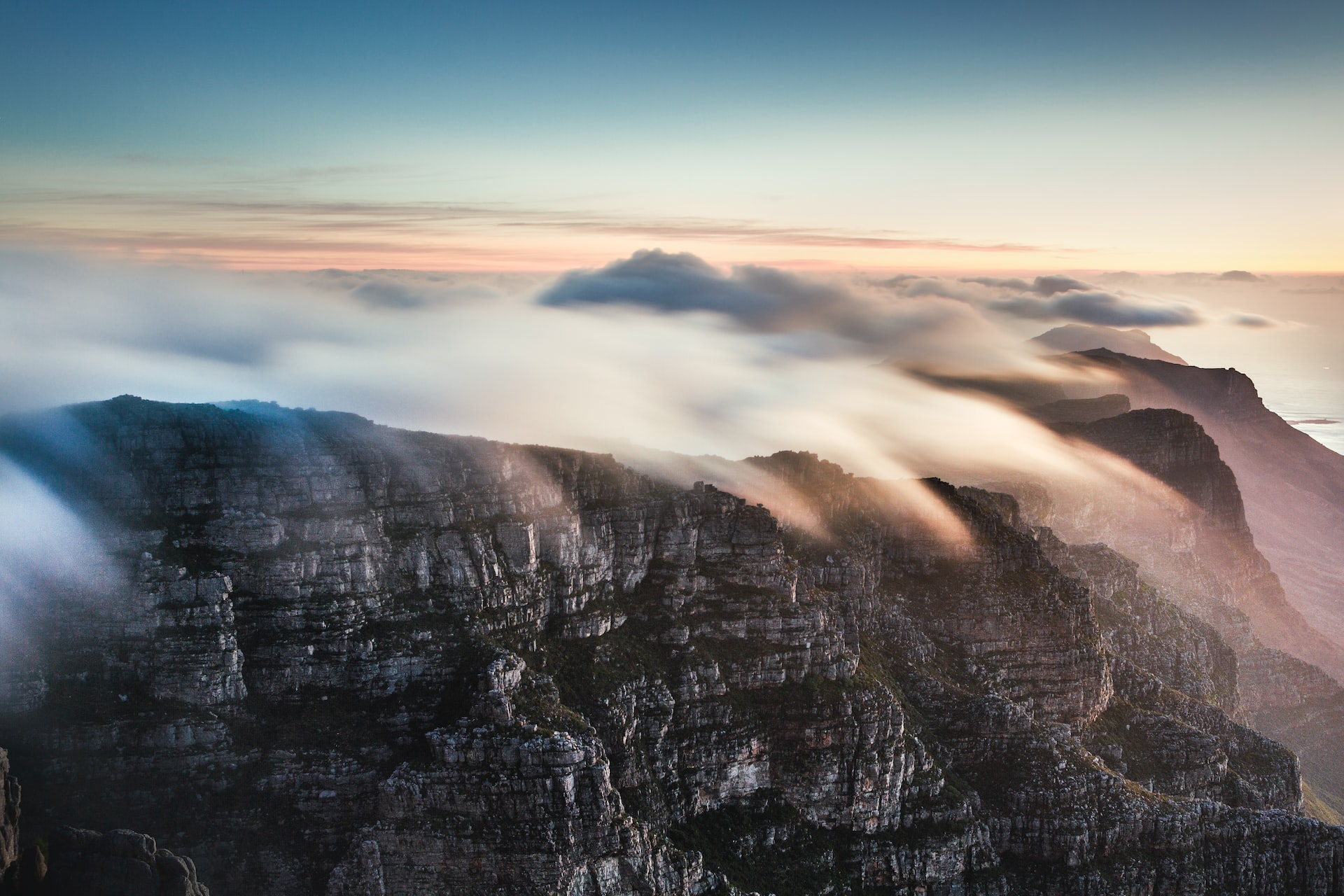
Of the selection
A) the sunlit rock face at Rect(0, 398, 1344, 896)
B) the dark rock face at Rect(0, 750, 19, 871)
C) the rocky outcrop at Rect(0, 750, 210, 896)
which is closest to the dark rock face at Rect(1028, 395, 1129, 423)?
the sunlit rock face at Rect(0, 398, 1344, 896)

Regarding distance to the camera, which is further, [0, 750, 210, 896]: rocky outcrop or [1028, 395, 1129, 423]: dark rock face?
[1028, 395, 1129, 423]: dark rock face

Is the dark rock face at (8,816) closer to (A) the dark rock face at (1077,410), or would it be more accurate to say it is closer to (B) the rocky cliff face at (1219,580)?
(B) the rocky cliff face at (1219,580)

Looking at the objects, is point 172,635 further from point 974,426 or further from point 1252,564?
point 1252,564

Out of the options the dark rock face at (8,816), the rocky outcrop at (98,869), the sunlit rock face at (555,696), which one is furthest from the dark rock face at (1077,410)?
the dark rock face at (8,816)

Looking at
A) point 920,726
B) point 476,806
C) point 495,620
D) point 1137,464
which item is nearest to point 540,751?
point 476,806

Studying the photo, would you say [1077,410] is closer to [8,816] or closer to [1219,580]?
[1219,580]

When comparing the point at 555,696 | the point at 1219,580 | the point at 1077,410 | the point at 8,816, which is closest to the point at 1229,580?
the point at 1219,580

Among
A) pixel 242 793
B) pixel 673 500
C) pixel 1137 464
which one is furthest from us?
pixel 1137 464

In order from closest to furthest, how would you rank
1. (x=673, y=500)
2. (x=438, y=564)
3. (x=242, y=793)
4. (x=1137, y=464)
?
(x=242, y=793)
(x=438, y=564)
(x=673, y=500)
(x=1137, y=464)

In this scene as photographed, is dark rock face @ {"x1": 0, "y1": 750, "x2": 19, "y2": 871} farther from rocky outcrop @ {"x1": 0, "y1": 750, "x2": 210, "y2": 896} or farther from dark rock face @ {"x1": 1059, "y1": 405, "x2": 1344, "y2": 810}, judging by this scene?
dark rock face @ {"x1": 1059, "y1": 405, "x2": 1344, "y2": 810}
